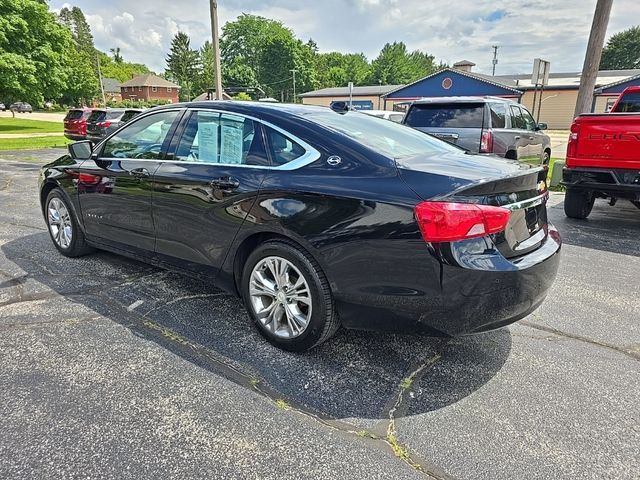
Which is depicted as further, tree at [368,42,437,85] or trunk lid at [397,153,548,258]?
tree at [368,42,437,85]

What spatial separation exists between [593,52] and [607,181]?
18.8ft

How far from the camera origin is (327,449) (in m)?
2.12

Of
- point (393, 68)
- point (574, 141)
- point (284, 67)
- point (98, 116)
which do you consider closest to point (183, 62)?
point (284, 67)

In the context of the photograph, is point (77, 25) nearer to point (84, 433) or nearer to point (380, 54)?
point (380, 54)

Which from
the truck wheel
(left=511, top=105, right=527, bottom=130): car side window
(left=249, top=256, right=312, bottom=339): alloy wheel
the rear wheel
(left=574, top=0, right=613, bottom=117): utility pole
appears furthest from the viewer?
the rear wheel

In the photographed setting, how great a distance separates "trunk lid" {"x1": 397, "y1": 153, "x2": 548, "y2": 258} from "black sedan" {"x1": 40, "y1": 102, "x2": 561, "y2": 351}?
0.01 m

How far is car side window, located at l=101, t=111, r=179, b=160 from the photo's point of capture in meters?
3.71

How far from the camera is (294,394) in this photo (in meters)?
2.54

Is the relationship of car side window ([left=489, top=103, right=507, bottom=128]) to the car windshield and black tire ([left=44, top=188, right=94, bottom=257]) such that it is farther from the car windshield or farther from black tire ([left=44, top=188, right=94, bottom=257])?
black tire ([left=44, top=188, right=94, bottom=257])

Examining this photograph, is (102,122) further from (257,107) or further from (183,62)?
(183,62)

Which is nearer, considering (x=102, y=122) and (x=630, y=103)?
(x=630, y=103)

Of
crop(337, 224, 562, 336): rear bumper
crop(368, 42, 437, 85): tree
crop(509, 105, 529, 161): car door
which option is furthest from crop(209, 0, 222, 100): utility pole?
crop(368, 42, 437, 85): tree

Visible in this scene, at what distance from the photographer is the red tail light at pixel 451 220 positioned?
2.29 metres

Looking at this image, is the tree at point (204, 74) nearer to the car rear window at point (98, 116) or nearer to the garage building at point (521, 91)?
the garage building at point (521, 91)
